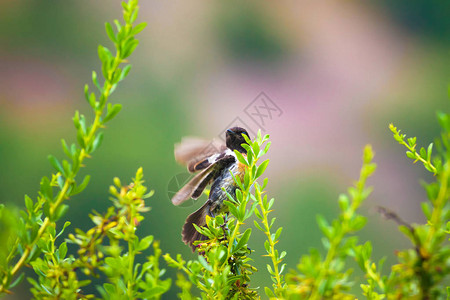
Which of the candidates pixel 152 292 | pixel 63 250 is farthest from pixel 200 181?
pixel 152 292

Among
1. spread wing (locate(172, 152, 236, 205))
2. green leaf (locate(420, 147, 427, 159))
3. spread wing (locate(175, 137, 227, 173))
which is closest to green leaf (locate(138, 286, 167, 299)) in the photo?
green leaf (locate(420, 147, 427, 159))

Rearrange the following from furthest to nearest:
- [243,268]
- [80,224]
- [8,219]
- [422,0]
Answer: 1. [422,0]
2. [80,224]
3. [243,268]
4. [8,219]

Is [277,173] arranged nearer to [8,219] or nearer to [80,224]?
[80,224]

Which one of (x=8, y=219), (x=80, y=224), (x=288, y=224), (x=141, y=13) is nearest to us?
(x=8, y=219)

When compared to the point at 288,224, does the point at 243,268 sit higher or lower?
higher

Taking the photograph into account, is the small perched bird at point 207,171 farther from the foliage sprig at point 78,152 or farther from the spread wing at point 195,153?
the foliage sprig at point 78,152

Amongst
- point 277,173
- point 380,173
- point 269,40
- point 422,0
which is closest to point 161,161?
point 277,173

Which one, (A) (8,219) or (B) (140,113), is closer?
(A) (8,219)

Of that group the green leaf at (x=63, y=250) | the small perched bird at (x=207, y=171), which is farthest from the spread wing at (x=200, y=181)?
the green leaf at (x=63, y=250)
